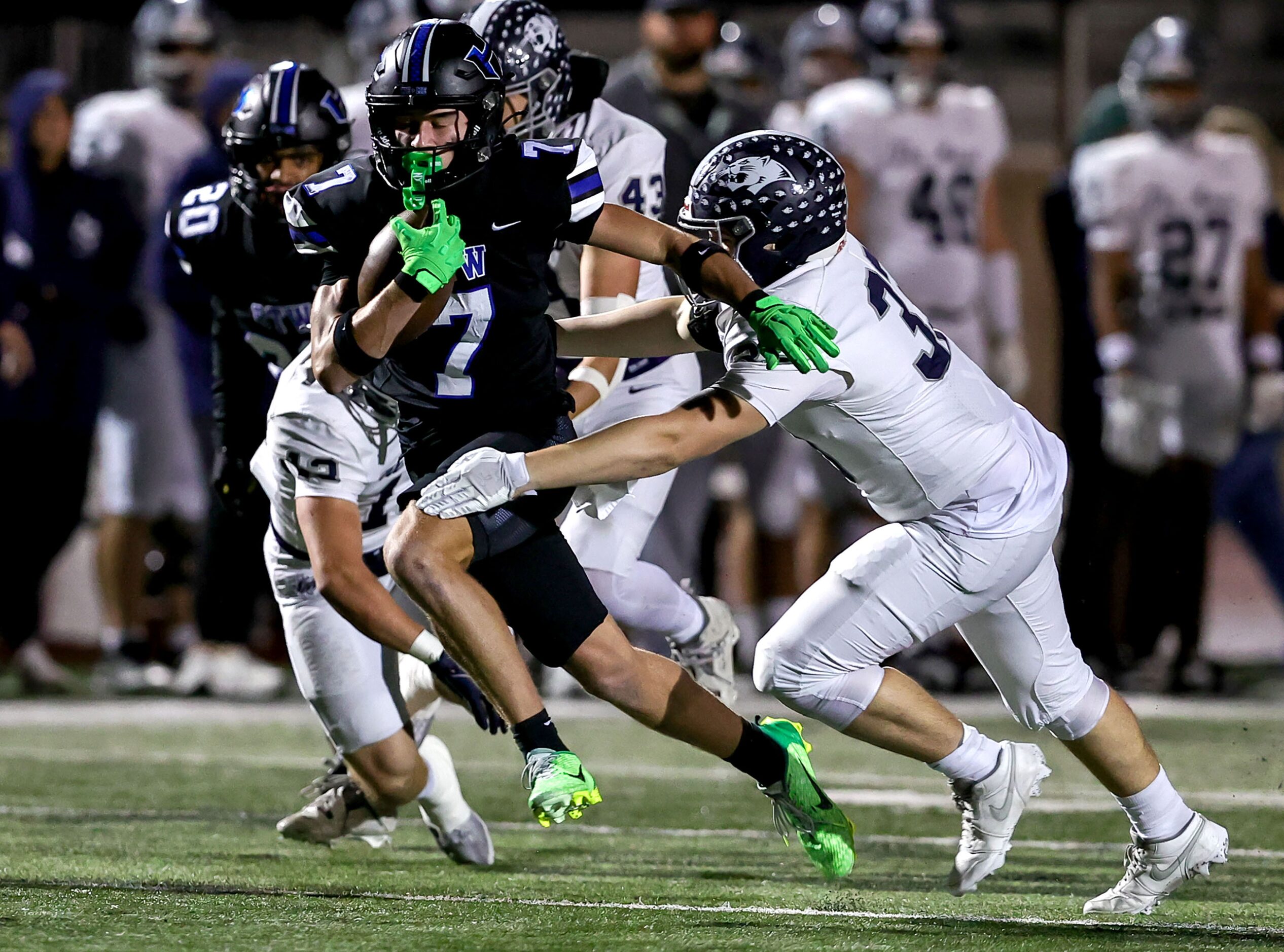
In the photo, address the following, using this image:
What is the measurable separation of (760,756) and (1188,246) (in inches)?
161

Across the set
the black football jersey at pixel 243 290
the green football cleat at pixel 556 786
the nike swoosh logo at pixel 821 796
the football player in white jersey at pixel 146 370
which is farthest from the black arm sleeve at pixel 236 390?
the football player in white jersey at pixel 146 370

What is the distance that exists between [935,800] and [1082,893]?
133 centimetres

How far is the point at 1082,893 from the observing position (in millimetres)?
4129

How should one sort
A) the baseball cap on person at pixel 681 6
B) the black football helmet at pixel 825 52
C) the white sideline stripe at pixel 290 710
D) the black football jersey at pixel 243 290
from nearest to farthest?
the black football jersey at pixel 243 290, the white sideline stripe at pixel 290 710, the baseball cap on person at pixel 681 6, the black football helmet at pixel 825 52

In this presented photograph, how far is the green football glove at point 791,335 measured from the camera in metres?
3.70

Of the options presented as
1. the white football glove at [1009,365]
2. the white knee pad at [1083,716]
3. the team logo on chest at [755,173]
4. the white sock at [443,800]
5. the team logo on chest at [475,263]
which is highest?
the team logo on chest at [755,173]

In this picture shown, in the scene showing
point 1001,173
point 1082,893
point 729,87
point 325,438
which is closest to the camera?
point 1082,893

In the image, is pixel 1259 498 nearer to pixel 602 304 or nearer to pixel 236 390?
pixel 602 304

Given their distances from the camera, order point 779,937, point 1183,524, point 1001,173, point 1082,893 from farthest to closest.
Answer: point 1001,173 → point 1183,524 → point 1082,893 → point 779,937

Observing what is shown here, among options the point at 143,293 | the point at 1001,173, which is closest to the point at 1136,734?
the point at 143,293

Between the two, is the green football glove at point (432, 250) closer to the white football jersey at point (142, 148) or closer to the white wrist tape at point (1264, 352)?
the white football jersey at point (142, 148)

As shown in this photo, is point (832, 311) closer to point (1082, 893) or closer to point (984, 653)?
point (984, 653)

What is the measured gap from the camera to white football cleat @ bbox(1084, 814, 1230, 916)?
3.93 m

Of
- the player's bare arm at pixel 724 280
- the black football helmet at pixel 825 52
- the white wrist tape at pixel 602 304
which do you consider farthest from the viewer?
the black football helmet at pixel 825 52
